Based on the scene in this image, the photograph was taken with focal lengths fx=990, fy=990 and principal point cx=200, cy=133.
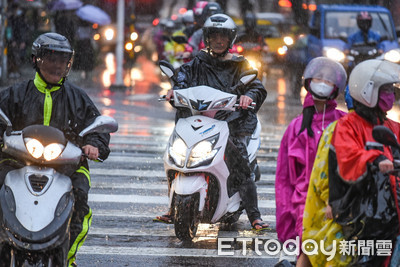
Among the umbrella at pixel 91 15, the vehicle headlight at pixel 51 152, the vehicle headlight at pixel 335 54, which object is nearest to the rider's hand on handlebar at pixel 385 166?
the vehicle headlight at pixel 51 152

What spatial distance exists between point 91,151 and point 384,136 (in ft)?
6.42

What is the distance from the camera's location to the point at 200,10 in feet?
49.5

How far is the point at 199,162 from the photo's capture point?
25.8 feet

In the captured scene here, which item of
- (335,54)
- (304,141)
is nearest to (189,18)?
(335,54)

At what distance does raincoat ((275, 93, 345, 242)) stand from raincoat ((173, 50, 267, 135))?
7.61 feet

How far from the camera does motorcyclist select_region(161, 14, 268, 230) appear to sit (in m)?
8.48

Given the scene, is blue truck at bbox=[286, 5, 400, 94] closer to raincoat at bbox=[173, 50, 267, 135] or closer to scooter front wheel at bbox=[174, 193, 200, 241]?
raincoat at bbox=[173, 50, 267, 135]

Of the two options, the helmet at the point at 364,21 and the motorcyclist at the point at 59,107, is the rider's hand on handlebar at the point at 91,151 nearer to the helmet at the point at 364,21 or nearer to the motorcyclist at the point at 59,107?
the motorcyclist at the point at 59,107

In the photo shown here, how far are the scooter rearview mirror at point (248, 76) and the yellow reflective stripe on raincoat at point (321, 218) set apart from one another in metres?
2.79

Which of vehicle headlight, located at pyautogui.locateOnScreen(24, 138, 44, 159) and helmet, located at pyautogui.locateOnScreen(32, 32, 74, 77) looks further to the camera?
helmet, located at pyautogui.locateOnScreen(32, 32, 74, 77)

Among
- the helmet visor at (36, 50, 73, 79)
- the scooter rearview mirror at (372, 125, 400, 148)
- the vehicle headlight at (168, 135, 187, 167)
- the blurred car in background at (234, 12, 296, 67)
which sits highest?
the scooter rearview mirror at (372, 125, 400, 148)

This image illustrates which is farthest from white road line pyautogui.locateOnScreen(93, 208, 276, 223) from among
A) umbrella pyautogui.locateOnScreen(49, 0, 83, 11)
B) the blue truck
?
umbrella pyautogui.locateOnScreen(49, 0, 83, 11)

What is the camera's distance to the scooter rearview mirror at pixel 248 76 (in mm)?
8180

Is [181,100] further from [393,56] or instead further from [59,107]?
[393,56]
